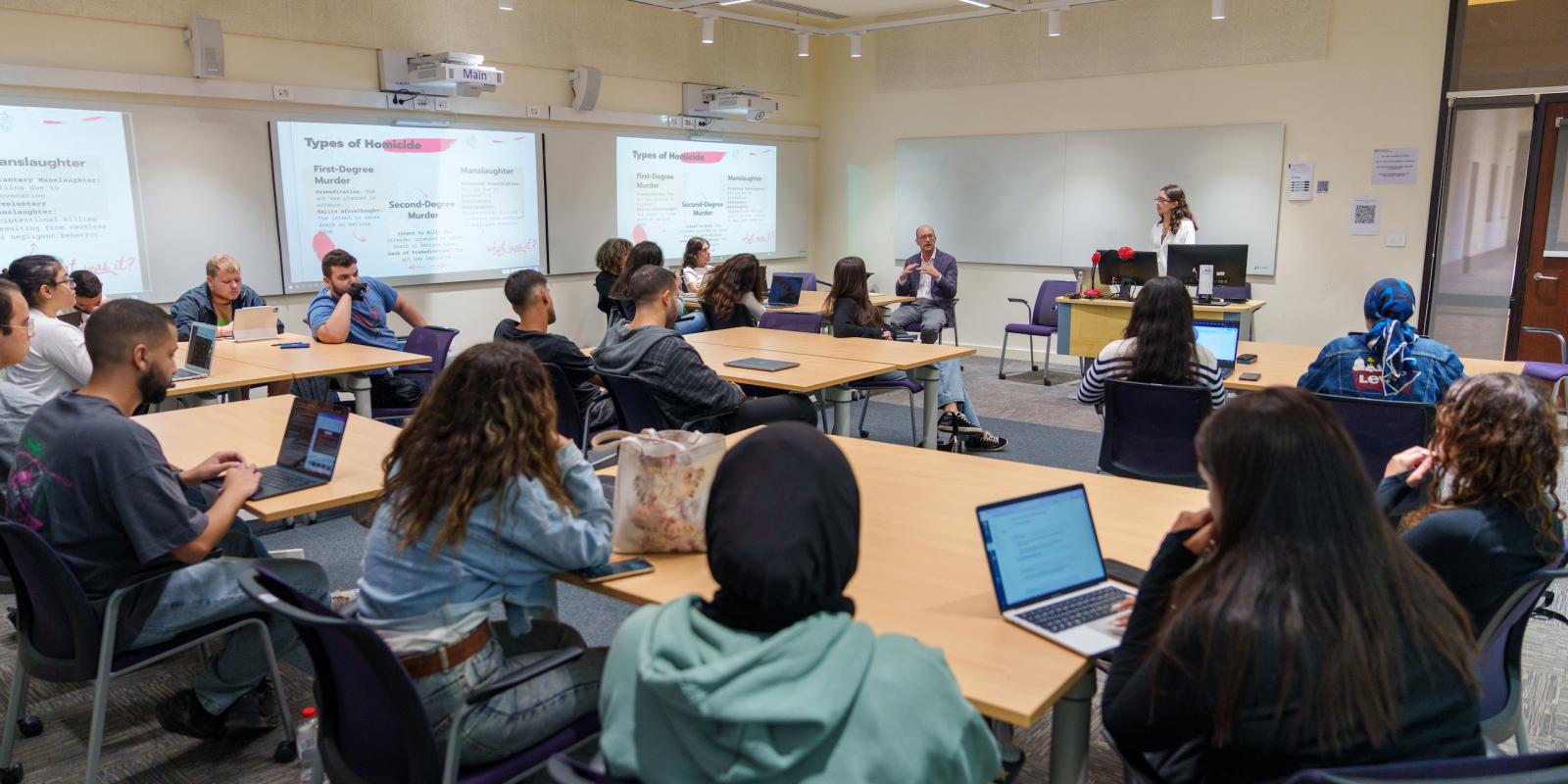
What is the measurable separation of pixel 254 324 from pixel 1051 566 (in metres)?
4.73

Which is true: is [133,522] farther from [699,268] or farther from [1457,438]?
[699,268]

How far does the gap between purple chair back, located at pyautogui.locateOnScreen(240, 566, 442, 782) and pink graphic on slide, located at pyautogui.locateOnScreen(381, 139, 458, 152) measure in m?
5.85

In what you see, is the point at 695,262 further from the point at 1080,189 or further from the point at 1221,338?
the point at 1221,338

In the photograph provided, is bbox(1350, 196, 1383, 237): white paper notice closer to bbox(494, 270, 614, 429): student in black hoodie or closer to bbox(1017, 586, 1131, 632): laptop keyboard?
bbox(494, 270, 614, 429): student in black hoodie

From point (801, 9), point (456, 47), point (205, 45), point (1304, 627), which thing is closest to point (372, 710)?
point (1304, 627)

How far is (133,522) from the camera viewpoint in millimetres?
2146

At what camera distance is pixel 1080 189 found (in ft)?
28.1

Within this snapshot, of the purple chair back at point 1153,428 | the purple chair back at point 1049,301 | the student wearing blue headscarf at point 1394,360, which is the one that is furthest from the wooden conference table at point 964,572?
the purple chair back at point 1049,301

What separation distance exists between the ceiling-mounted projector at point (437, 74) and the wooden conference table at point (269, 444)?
351cm

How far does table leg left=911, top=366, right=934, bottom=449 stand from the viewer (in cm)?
498

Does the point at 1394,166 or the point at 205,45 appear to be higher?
the point at 205,45

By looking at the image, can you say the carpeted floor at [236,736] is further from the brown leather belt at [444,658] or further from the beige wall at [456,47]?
the beige wall at [456,47]

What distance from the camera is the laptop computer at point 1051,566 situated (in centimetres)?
175

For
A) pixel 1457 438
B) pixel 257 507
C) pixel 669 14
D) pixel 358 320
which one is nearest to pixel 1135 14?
pixel 669 14
